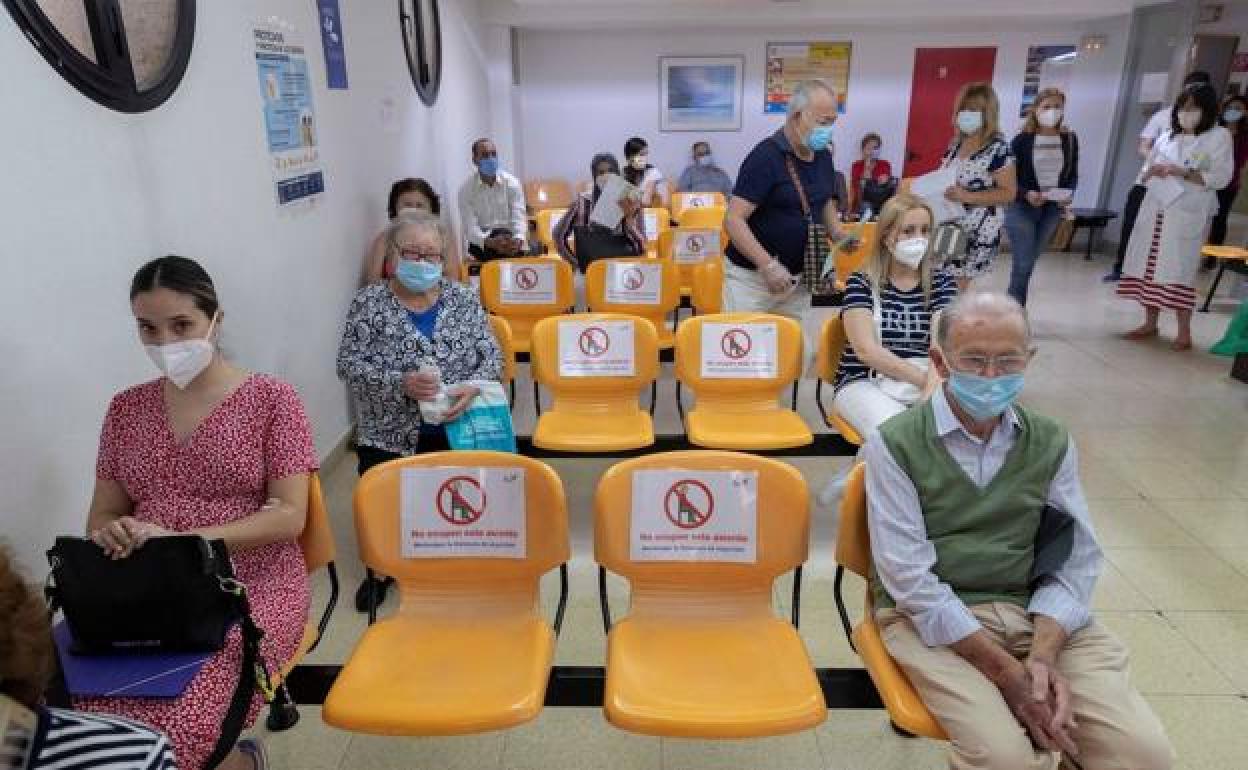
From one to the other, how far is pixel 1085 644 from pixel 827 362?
1.62 meters

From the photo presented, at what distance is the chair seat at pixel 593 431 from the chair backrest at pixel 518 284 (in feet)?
3.99

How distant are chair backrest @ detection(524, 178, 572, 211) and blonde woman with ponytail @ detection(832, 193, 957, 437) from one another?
7052 millimetres

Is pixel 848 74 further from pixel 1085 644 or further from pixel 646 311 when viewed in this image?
pixel 1085 644

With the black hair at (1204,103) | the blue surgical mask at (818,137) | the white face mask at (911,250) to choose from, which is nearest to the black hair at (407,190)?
the blue surgical mask at (818,137)

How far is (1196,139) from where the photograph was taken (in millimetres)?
5242

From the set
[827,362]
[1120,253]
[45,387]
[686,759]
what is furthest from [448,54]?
[1120,253]

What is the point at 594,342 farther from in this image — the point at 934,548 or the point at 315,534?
the point at 934,548

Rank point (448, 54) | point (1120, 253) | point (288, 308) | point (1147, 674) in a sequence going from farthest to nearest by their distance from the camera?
1. point (1120, 253)
2. point (448, 54)
3. point (288, 308)
4. point (1147, 674)

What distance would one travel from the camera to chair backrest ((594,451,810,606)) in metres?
1.88

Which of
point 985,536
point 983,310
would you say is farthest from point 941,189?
point 985,536

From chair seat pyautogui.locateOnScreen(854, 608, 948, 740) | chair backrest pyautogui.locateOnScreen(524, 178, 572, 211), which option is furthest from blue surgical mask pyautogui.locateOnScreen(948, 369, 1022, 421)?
chair backrest pyautogui.locateOnScreen(524, 178, 572, 211)

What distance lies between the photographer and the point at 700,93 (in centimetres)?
977

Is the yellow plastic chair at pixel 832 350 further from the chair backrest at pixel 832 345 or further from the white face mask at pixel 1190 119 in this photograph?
the white face mask at pixel 1190 119

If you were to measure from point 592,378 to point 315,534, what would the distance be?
1.52 metres
